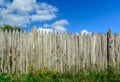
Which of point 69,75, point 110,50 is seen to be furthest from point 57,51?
point 110,50

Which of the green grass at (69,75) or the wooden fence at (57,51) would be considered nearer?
the green grass at (69,75)

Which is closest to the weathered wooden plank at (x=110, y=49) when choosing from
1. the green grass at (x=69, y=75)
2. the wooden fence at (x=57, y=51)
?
the wooden fence at (x=57, y=51)

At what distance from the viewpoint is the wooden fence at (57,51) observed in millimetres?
13102

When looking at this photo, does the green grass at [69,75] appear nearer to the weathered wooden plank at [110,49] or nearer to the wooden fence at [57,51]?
the wooden fence at [57,51]

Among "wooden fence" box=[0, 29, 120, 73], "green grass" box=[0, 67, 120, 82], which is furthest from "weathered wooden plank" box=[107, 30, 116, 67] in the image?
"green grass" box=[0, 67, 120, 82]

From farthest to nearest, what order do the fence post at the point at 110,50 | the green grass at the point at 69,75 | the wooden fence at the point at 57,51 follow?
the fence post at the point at 110,50
the wooden fence at the point at 57,51
the green grass at the point at 69,75

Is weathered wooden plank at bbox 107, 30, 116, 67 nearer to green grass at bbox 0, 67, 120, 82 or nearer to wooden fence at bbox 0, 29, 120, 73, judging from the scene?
wooden fence at bbox 0, 29, 120, 73

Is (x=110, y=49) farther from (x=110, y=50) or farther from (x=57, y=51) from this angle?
(x=57, y=51)

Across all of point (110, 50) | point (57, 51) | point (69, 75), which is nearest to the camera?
point (69, 75)

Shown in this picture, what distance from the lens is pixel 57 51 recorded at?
13.1 m

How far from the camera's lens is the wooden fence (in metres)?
13.1

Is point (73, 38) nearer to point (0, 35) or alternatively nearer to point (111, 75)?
point (111, 75)

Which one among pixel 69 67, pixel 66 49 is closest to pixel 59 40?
pixel 66 49

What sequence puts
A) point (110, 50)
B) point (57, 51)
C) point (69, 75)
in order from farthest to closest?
1. point (110, 50)
2. point (57, 51)
3. point (69, 75)
